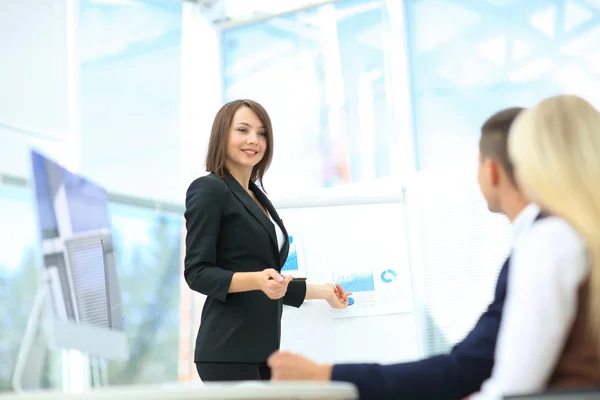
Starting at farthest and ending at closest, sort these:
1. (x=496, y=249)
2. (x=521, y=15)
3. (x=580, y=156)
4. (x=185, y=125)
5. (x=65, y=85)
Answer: (x=185, y=125)
(x=521, y=15)
(x=65, y=85)
(x=496, y=249)
(x=580, y=156)

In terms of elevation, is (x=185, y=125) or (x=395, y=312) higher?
(x=185, y=125)

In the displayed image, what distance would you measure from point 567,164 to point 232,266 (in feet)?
4.10

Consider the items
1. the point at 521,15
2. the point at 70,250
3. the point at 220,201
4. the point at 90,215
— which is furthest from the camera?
the point at 521,15

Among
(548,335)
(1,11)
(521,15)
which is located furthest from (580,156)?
(521,15)

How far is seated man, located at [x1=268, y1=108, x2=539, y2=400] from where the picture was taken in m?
1.34

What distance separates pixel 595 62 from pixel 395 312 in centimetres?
230

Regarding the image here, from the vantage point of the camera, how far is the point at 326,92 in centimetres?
481

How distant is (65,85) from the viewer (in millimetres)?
3891

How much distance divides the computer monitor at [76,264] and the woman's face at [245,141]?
2.41 ft

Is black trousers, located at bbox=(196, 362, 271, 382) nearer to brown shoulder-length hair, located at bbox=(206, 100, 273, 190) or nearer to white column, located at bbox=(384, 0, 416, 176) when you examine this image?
brown shoulder-length hair, located at bbox=(206, 100, 273, 190)

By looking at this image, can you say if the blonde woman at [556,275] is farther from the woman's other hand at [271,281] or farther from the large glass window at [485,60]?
the large glass window at [485,60]

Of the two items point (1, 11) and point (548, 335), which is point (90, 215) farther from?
point (1, 11)

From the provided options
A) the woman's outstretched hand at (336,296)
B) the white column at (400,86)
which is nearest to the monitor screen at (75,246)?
the woman's outstretched hand at (336,296)

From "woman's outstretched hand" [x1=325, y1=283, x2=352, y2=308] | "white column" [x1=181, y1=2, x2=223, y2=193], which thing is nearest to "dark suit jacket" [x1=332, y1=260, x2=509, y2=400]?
"woman's outstretched hand" [x1=325, y1=283, x2=352, y2=308]
